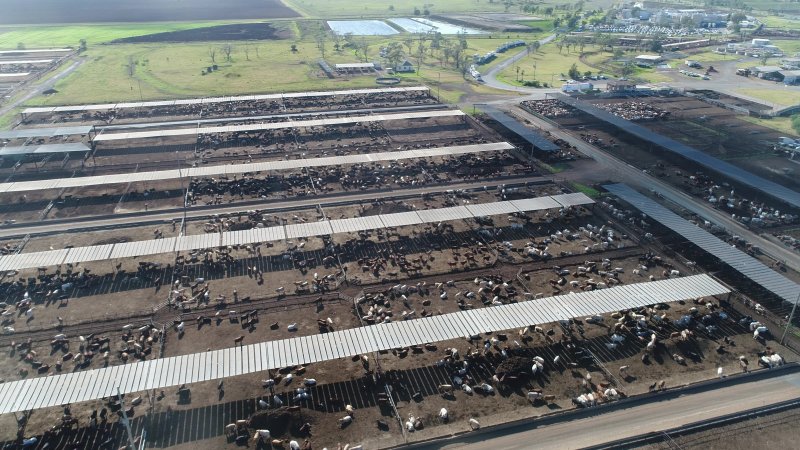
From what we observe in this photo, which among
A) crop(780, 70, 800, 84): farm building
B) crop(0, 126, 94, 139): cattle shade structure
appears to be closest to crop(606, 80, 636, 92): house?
crop(780, 70, 800, 84): farm building

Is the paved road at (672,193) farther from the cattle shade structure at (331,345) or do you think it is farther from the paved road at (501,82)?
the paved road at (501,82)

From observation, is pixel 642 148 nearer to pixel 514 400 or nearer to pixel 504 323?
pixel 504 323

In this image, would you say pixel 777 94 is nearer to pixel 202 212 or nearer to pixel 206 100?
pixel 202 212

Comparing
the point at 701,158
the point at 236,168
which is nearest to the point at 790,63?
the point at 701,158

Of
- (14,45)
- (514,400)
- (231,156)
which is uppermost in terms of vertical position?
(14,45)

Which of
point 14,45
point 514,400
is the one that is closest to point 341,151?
point 514,400

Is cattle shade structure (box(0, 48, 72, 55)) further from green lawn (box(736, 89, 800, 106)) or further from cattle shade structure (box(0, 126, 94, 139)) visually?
green lawn (box(736, 89, 800, 106))
